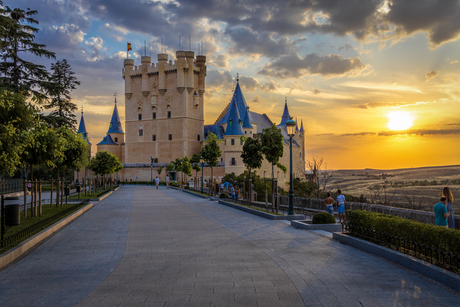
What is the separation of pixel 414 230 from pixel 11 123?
1014 cm

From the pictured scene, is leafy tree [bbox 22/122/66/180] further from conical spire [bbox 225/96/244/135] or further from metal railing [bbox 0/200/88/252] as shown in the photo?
conical spire [bbox 225/96/244/135]

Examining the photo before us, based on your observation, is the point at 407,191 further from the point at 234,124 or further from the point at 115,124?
the point at 115,124

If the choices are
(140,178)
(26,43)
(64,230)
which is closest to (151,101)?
(140,178)

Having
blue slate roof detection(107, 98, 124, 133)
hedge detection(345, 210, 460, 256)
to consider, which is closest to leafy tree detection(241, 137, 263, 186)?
hedge detection(345, 210, 460, 256)

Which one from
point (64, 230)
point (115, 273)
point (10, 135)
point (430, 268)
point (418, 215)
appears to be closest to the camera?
point (430, 268)

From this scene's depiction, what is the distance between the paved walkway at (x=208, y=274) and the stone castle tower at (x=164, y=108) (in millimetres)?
66020

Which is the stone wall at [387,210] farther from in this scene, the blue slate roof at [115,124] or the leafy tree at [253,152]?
the blue slate roof at [115,124]

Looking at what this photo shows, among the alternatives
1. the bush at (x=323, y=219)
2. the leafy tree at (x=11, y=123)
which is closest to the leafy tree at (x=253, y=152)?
the bush at (x=323, y=219)

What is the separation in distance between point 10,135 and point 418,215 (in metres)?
13.1

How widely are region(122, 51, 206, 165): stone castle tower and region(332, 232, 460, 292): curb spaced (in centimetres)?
6724

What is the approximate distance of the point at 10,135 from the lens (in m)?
8.78

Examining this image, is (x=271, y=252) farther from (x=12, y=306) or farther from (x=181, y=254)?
(x=12, y=306)

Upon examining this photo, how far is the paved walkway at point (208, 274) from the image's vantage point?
509cm

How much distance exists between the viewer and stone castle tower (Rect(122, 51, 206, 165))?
246 feet
